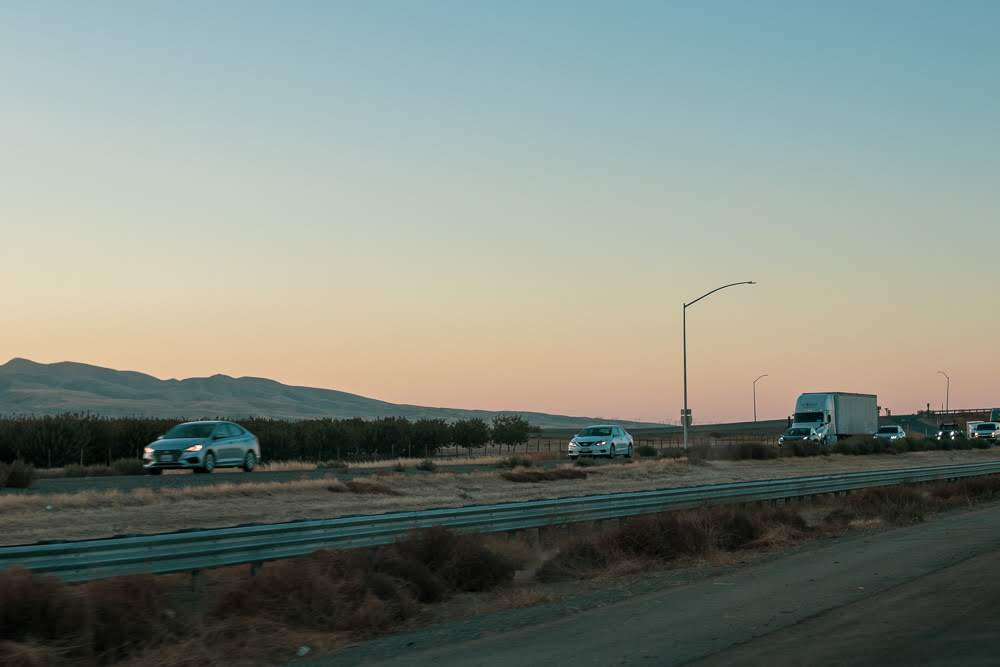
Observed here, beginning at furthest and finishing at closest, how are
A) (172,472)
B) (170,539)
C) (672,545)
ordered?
(172,472)
(672,545)
(170,539)

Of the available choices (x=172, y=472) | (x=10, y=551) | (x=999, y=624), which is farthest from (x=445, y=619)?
(x=172, y=472)

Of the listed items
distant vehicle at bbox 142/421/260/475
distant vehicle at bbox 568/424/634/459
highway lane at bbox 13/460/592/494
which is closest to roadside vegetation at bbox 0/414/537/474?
highway lane at bbox 13/460/592/494

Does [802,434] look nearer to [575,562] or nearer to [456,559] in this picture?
[575,562]

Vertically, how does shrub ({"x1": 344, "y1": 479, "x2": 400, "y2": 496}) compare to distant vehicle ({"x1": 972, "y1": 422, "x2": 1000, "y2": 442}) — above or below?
below

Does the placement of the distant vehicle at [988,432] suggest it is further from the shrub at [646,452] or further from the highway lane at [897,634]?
the highway lane at [897,634]

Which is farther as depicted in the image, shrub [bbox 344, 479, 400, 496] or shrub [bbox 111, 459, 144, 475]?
shrub [bbox 111, 459, 144, 475]

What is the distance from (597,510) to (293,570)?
26.7 ft

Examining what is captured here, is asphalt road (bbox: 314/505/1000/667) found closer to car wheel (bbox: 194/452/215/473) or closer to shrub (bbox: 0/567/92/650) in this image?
shrub (bbox: 0/567/92/650)

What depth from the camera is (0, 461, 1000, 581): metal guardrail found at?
11.5 meters

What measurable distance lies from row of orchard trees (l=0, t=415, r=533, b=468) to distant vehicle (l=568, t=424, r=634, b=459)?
70.9 ft

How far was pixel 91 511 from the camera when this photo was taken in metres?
25.0

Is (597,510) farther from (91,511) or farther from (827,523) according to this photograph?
(91,511)

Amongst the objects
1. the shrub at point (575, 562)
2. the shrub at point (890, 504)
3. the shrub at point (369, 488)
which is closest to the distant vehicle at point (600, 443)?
the shrub at point (369, 488)

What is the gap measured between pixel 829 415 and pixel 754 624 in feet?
206
